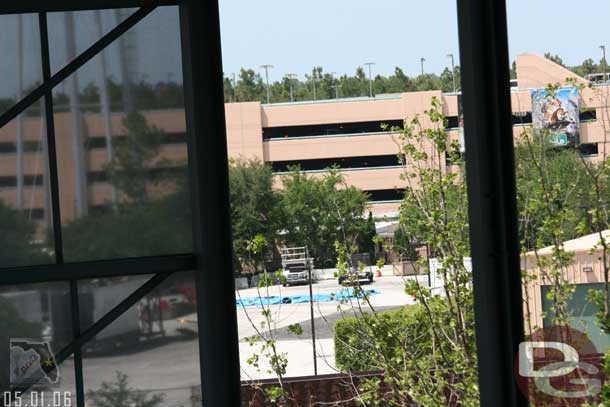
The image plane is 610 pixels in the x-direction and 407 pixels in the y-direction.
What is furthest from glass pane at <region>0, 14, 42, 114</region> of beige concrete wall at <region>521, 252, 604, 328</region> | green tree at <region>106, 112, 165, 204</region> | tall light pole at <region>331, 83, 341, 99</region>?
tall light pole at <region>331, 83, 341, 99</region>

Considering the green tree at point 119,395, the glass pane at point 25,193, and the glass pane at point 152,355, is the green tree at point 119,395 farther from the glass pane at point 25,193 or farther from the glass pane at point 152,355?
the glass pane at point 25,193

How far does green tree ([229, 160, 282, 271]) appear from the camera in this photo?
16828 millimetres

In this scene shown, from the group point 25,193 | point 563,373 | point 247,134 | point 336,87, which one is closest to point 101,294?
point 25,193

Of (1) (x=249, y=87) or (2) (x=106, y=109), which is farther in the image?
(1) (x=249, y=87)

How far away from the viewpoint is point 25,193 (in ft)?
7.40

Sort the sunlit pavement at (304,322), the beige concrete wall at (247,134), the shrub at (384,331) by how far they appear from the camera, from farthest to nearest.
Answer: the beige concrete wall at (247,134) < the sunlit pavement at (304,322) < the shrub at (384,331)

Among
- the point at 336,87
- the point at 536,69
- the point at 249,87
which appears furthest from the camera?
the point at 249,87

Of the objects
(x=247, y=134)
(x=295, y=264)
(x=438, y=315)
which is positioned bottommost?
(x=295, y=264)

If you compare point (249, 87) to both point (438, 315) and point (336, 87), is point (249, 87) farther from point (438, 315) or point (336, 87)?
point (438, 315)

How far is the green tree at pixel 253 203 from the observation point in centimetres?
1683

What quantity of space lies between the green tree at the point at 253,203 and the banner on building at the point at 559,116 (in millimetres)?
10757

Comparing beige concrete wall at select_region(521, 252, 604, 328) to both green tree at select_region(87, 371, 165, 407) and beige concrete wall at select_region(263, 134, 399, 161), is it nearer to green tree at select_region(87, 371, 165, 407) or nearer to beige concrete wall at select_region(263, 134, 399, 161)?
green tree at select_region(87, 371, 165, 407)

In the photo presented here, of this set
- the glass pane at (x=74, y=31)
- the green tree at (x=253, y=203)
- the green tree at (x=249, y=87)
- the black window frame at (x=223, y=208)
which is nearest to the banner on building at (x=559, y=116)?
the black window frame at (x=223, y=208)

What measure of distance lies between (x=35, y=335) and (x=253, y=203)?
15.3 metres
